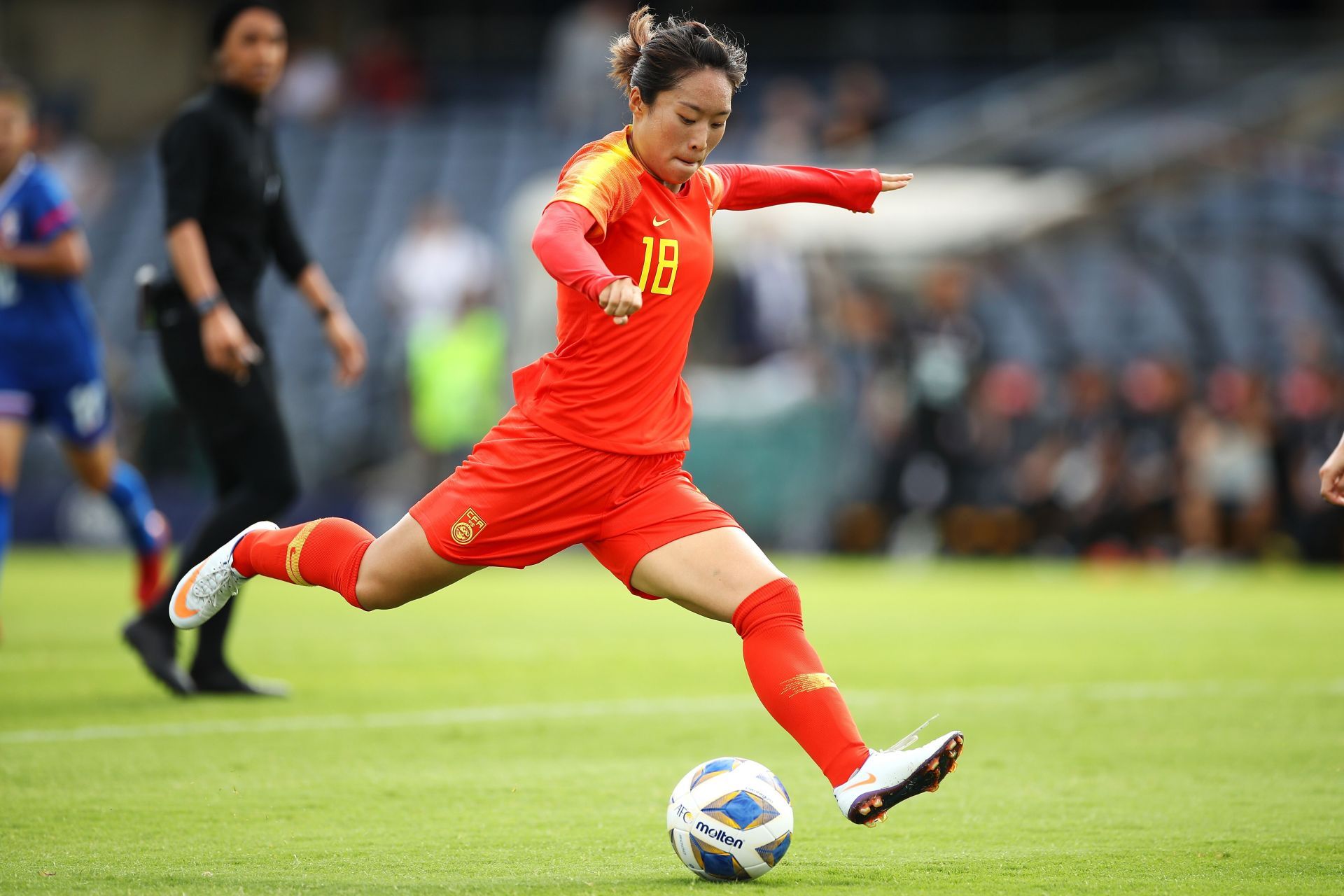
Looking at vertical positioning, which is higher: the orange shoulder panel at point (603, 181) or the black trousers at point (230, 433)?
the orange shoulder panel at point (603, 181)

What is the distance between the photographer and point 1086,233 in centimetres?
1903

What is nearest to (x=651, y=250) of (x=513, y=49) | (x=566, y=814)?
(x=566, y=814)

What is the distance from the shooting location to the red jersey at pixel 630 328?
481 cm

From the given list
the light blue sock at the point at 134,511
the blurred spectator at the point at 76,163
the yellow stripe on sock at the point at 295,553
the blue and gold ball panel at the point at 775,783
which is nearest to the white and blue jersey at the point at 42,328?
the light blue sock at the point at 134,511

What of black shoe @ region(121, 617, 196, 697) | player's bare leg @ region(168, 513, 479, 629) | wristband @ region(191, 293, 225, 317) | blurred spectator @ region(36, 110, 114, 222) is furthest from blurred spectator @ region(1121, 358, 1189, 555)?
blurred spectator @ region(36, 110, 114, 222)

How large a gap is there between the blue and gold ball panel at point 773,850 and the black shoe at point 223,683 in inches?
146

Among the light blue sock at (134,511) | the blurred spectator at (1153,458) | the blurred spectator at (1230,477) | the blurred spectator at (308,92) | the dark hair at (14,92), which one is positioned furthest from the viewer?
the blurred spectator at (308,92)

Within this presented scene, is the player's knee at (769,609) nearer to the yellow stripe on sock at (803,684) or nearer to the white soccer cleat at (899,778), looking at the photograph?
the yellow stripe on sock at (803,684)

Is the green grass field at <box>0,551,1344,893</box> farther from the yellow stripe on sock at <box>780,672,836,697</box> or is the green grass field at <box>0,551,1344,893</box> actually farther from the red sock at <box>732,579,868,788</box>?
the yellow stripe on sock at <box>780,672,836,697</box>

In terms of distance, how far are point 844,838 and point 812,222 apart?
46.4ft

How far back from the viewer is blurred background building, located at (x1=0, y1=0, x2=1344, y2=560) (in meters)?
16.9

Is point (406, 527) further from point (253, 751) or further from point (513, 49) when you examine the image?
point (513, 49)

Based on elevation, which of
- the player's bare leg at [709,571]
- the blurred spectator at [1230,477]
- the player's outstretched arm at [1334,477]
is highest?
the player's outstretched arm at [1334,477]

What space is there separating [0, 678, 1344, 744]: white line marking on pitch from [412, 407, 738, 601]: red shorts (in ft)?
6.91
